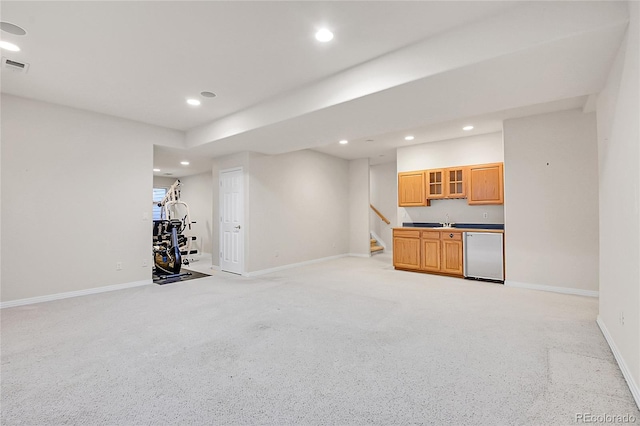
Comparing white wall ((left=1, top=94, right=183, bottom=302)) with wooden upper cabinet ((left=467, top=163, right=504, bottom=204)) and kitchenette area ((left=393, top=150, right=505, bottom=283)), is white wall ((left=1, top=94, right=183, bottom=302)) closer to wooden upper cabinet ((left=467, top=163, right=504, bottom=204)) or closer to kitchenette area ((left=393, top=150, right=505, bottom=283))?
kitchenette area ((left=393, top=150, right=505, bottom=283))

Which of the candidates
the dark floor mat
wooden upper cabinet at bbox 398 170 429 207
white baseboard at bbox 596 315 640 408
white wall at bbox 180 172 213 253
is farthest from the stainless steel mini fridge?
white wall at bbox 180 172 213 253

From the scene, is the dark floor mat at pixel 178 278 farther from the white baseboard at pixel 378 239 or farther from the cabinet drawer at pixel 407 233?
the white baseboard at pixel 378 239

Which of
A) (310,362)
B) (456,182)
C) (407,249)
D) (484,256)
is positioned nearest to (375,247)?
(407,249)

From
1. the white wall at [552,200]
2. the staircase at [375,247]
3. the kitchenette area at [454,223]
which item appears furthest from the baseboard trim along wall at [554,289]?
the staircase at [375,247]

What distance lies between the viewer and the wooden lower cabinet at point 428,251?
5250mm

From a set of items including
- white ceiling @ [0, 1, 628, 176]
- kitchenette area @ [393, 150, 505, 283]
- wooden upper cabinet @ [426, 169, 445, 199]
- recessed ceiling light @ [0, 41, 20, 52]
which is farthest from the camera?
wooden upper cabinet @ [426, 169, 445, 199]

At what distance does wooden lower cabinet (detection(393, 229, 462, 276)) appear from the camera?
525 cm

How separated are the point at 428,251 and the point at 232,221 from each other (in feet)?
13.0

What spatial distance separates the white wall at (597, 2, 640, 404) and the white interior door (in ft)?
16.9

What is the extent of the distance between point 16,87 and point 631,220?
636cm

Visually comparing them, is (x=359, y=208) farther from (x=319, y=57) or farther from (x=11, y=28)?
(x=11, y=28)

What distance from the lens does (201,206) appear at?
9383 millimetres

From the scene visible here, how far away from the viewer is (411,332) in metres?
2.84

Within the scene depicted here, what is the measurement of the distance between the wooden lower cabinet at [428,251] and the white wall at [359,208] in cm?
182
